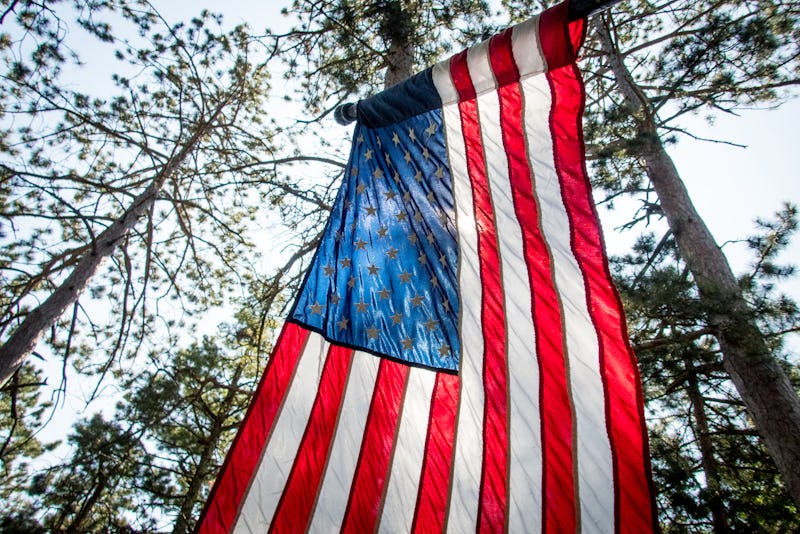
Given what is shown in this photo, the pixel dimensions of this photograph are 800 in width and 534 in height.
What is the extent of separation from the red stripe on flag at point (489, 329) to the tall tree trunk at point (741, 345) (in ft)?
9.03

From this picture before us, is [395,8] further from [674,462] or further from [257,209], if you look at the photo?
[674,462]

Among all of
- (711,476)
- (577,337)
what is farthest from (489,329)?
(711,476)

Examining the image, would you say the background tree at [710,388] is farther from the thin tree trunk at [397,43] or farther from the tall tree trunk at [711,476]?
the thin tree trunk at [397,43]

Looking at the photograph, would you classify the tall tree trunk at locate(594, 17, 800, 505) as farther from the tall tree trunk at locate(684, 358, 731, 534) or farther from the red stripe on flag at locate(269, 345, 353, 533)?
the red stripe on flag at locate(269, 345, 353, 533)

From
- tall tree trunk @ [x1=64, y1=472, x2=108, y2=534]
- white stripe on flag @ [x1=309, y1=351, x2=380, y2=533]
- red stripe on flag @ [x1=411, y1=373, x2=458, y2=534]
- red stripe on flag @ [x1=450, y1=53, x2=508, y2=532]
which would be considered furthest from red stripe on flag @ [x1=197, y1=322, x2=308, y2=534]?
tall tree trunk @ [x1=64, y1=472, x2=108, y2=534]

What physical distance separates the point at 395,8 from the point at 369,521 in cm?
567

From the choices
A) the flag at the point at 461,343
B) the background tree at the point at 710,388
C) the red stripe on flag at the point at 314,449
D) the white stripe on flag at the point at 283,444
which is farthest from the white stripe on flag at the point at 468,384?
the background tree at the point at 710,388

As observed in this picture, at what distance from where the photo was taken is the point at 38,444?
636 inches

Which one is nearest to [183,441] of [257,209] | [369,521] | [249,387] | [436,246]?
[249,387]

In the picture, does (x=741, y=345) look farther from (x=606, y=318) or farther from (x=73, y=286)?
(x=73, y=286)

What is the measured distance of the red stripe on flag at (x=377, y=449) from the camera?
2834 millimetres

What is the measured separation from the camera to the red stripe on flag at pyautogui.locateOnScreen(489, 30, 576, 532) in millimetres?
2215

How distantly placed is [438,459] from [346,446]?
0.65 meters

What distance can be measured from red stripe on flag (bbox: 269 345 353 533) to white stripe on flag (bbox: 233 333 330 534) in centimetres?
4
